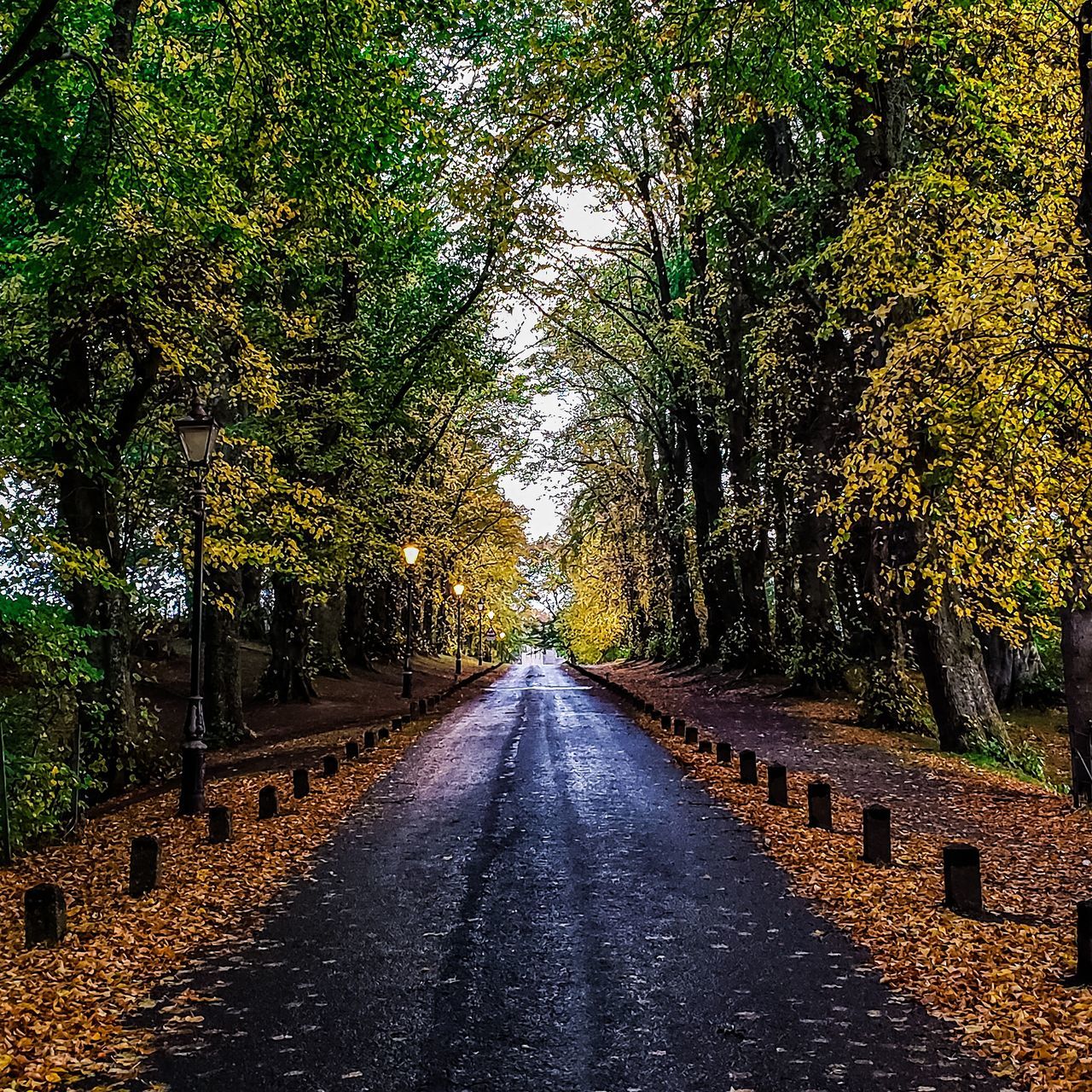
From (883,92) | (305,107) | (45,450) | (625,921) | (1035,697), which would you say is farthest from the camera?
(1035,697)

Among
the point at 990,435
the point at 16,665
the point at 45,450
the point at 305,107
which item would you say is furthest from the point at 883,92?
the point at 16,665

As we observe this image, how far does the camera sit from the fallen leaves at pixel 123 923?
5.18 meters

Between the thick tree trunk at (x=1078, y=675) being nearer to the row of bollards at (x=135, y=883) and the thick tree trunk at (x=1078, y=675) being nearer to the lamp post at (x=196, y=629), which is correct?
the row of bollards at (x=135, y=883)

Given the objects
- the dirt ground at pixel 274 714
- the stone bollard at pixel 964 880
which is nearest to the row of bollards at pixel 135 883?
the dirt ground at pixel 274 714

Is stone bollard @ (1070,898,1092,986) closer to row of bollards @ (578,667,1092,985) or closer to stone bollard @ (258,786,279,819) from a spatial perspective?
row of bollards @ (578,667,1092,985)

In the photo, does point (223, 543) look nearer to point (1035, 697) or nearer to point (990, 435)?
point (990, 435)

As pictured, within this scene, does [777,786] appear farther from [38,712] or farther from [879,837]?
[38,712]

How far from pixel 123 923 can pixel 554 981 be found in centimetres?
369

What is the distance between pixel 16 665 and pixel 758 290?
1994cm

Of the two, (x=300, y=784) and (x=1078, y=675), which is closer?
(x=1078, y=675)

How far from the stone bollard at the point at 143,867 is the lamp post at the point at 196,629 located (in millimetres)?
3612

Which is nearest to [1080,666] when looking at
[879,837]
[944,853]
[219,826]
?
[879,837]

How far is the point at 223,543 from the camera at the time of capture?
13742 mm

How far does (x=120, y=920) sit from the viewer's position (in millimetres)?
7516
